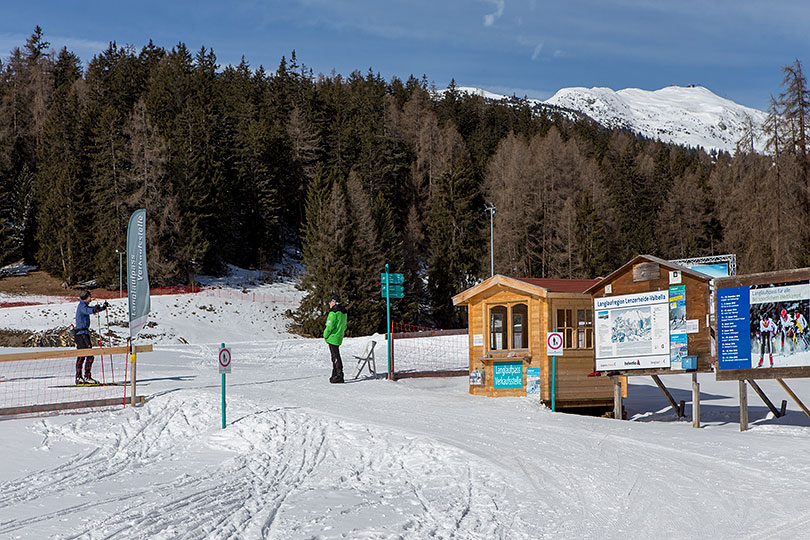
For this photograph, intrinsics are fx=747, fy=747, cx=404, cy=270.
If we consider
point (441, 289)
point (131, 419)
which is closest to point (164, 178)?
point (441, 289)

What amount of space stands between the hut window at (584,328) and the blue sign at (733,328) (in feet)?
14.1

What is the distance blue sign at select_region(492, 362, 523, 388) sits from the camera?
56.4 feet

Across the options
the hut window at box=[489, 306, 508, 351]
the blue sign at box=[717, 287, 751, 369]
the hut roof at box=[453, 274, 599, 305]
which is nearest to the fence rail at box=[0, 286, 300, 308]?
the hut window at box=[489, 306, 508, 351]

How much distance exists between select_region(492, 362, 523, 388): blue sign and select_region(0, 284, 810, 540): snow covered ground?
3.39 feet

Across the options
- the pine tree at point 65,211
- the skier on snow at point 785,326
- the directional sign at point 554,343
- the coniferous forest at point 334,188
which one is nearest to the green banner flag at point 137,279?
the directional sign at point 554,343

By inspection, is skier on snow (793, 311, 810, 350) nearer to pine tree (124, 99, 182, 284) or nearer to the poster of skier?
the poster of skier

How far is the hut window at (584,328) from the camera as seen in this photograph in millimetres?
17469

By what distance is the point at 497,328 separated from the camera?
1808cm

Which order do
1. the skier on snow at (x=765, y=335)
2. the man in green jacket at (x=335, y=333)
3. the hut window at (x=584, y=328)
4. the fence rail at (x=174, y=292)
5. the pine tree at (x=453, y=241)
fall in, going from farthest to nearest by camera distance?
the pine tree at (x=453, y=241), the fence rail at (x=174, y=292), the man in green jacket at (x=335, y=333), the hut window at (x=584, y=328), the skier on snow at (x=765, y=335)

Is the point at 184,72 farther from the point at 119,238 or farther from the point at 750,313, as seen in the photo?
the point at 750,313

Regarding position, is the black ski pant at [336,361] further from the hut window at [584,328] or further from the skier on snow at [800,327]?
the skier on snow at [800,327]

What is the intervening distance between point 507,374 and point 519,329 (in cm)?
120

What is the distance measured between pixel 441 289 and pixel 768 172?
27.9 m

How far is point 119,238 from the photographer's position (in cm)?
5109
